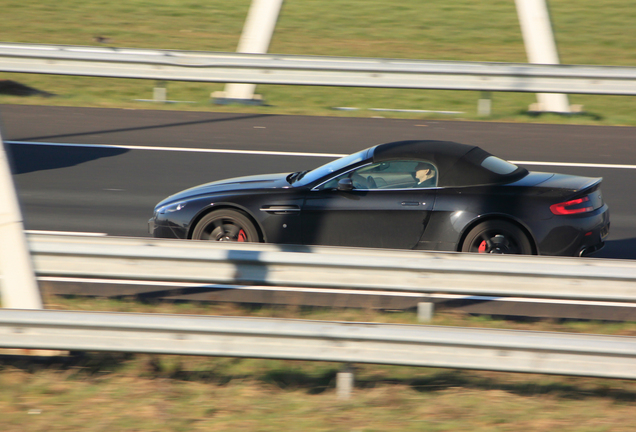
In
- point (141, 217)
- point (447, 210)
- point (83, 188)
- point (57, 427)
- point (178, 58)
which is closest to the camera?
point (57, 427)

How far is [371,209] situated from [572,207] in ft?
6.22

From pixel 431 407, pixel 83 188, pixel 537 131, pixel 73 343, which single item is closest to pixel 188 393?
pixel 73 343

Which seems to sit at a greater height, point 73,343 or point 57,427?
point 73,343

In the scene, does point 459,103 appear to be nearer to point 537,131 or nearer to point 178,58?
point 537,131

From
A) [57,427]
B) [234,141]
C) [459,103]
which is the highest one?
[459,103]

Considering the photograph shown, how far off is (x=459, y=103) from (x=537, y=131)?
238 centimetres

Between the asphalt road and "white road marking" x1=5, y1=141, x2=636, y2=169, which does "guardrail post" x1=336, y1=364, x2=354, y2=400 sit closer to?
the asphalt road

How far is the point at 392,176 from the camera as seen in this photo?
282 inches

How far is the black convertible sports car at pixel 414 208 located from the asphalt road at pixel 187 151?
146cm

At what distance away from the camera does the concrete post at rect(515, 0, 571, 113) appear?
43.1ft

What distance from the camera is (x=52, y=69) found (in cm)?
1166

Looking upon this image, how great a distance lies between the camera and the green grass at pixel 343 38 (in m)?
14.2

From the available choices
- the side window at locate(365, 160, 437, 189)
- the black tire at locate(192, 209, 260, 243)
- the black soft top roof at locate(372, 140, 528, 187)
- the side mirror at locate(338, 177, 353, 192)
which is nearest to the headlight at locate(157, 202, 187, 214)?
the black tire at locate(192, 209, 260, 243)

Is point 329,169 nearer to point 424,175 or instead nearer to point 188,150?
point 424,175
